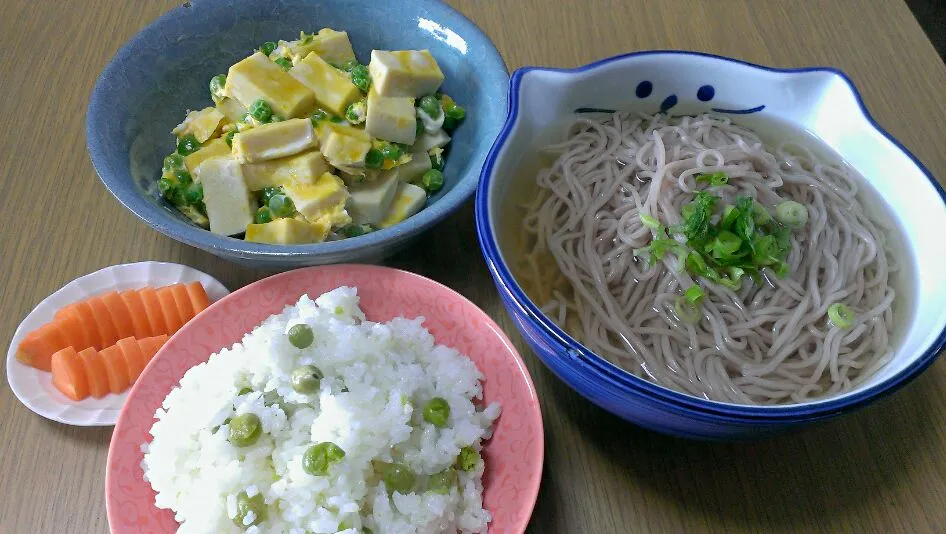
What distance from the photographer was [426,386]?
3.65 feet

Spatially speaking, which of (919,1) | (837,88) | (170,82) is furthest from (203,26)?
(919,1)

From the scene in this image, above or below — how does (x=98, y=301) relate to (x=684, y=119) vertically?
below

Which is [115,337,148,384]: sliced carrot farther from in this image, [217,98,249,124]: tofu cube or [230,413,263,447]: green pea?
[217,98,249,124]: tofu cube

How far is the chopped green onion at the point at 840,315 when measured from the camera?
1.10 m

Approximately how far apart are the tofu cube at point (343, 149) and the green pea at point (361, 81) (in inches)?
6.6

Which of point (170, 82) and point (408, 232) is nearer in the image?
point (408, 232)

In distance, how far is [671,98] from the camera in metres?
1.33

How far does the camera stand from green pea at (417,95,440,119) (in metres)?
1.48

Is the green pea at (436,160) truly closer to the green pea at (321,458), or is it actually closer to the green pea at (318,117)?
the green pea at (318,117)

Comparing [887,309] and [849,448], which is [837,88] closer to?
[887,309]

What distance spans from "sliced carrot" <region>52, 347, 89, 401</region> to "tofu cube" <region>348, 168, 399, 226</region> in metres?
0.58

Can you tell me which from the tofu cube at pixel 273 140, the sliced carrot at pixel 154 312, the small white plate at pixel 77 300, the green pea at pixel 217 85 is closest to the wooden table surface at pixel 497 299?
the small white plate at pixel 77 300

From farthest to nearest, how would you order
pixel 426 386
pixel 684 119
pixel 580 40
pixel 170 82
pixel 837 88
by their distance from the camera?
pixel 580 40, pixel 170 82, pixel 684 119, pixel 837 88, pixel 426 386

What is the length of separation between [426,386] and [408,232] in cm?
29
